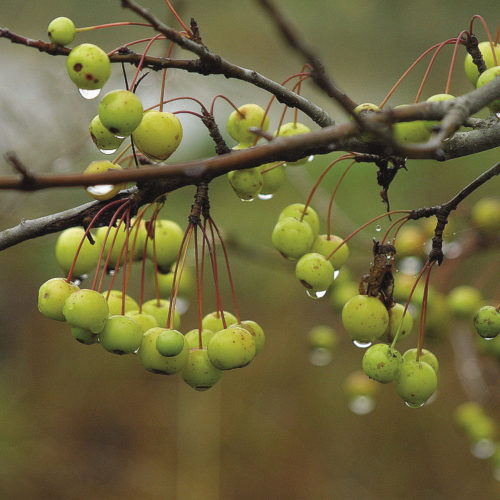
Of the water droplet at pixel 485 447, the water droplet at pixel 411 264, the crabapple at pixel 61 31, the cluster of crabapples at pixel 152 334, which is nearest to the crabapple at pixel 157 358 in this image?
the cluster of crabapples at pixel 152 334

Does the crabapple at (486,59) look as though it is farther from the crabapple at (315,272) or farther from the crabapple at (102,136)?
the crabapple at (102,136)

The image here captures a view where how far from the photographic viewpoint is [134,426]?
402cm

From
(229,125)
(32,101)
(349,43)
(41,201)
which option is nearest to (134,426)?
(41,201)

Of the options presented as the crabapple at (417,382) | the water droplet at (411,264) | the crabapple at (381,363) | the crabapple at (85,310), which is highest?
the water droplet at (411,264)

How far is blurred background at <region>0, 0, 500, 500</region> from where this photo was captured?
347 centimetres

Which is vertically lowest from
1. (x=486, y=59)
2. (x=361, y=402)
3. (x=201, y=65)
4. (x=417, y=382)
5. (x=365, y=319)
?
(x=417, y=382)

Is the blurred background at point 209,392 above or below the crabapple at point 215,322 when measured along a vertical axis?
above

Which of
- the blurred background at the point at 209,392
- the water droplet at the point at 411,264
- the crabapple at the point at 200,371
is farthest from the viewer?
the blurred background at the point at 209,392

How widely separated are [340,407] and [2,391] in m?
2.38

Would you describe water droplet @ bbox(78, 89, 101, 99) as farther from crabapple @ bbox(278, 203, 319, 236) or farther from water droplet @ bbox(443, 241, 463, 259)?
water droplet @ bbox(443, 241, 463, 259)

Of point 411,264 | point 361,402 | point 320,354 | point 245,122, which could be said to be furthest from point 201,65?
point 361,402

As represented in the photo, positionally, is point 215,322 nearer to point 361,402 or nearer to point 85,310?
point 85,310

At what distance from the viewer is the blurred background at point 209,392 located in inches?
137

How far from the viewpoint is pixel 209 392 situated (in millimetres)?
4059
